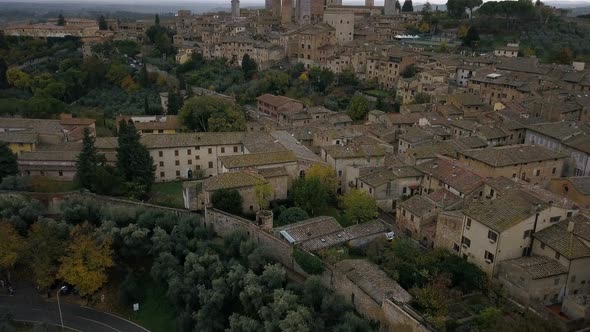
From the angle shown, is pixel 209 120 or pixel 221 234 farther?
pixel 209 120

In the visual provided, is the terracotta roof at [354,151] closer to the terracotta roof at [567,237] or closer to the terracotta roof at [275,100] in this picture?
the terracotta roof at [567,237]

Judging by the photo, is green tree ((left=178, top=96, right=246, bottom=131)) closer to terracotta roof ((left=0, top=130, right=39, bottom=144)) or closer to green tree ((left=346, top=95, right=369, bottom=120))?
green tree ((left=346, top=95, right=369, bottom=120))

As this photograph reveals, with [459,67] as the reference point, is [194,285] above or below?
below

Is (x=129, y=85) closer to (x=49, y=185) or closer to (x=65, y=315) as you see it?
(x=49, y=185)

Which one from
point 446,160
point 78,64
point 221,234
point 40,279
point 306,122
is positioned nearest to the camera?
point 40,279

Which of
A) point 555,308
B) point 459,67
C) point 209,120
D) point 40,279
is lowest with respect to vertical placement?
point 40,279

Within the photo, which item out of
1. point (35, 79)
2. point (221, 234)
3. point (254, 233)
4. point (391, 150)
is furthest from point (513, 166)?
point (35, 79)

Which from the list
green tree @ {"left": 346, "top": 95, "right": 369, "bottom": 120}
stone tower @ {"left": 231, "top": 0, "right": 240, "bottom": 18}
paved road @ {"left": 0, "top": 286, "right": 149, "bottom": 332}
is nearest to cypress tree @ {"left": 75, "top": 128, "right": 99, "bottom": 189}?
paved road @ {"left": 0, "top": 286, "right": 149, "bottom": 332}

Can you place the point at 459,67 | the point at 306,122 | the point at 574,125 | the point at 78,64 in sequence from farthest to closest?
1. the point at 78,64
2. the point at 459,67
3. the point at 306,122
4. the point at 574,125

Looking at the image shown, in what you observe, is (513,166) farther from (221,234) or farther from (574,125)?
(221,234)
